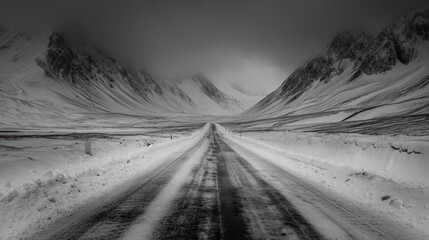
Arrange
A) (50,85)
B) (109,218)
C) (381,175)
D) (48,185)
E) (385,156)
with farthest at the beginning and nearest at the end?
(50,85) < (385,156) < (381,175) < (48,185) < (109,218)

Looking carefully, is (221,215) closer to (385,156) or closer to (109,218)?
(109,218)

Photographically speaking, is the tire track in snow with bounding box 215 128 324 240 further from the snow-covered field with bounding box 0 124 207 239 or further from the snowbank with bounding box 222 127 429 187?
the snowbank with bounding box 222 127 429 187

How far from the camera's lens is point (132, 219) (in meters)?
5.77

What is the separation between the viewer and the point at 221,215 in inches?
241

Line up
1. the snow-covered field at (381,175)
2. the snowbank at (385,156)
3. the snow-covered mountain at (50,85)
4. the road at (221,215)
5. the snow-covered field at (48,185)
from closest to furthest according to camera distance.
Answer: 1. the road at (221,215)
2. the snow-covered field at (48,185)
3. the snow-covered field at (381,175)
4. the snowbank at (385,156)
5. the snow-covered mountain at (50,85)

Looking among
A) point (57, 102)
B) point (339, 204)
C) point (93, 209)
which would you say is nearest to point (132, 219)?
point (93, 209)

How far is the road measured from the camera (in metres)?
5.14

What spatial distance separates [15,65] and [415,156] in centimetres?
18412

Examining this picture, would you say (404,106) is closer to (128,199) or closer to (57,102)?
(128,199)

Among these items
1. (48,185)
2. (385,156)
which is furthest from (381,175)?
(48,185)

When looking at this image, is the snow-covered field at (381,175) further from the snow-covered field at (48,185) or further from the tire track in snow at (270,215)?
the snow-covered field at (48,185)

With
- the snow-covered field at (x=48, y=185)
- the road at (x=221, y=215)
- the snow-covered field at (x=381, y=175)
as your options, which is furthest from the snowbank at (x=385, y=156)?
the snow-covered field at (x=48, y=185)

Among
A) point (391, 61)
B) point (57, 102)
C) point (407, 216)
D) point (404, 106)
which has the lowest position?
point (407, 216)

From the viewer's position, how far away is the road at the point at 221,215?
16.9ft
